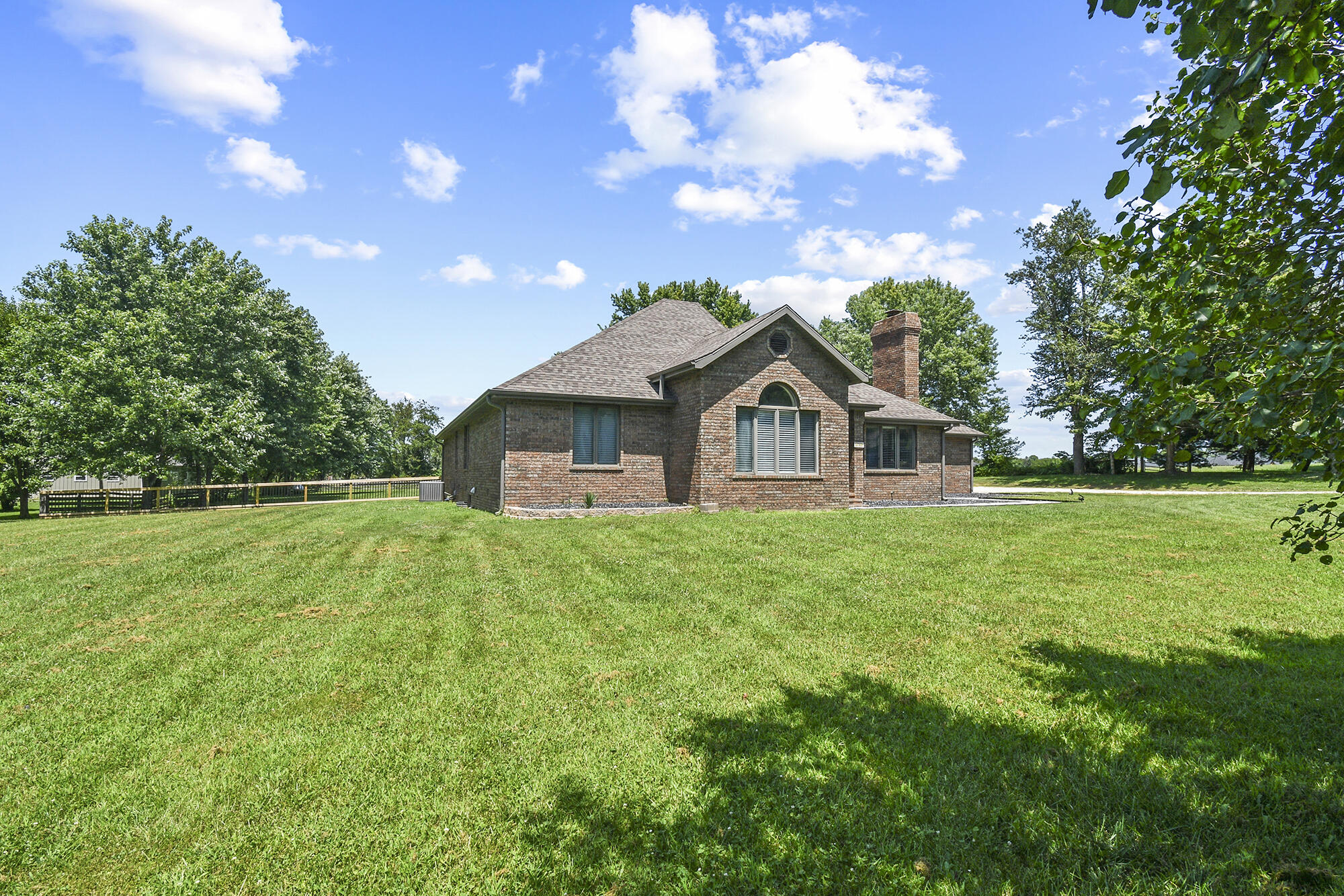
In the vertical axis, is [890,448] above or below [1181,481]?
above

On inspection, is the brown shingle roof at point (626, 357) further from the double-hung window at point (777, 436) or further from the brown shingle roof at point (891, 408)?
the brown shingle roof at point (891, 408)

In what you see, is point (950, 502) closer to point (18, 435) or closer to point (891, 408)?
point (891, 408)

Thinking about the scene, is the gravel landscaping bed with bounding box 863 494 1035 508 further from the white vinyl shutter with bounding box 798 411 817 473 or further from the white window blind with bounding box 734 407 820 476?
the white window blind with bounding box 734 407 820 476

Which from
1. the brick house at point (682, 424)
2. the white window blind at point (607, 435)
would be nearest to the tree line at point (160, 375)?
the brick house at point (682, 424)

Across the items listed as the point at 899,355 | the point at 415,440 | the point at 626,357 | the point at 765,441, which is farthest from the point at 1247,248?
the point at 415,440

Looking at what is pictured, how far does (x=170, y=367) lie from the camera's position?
27594mm

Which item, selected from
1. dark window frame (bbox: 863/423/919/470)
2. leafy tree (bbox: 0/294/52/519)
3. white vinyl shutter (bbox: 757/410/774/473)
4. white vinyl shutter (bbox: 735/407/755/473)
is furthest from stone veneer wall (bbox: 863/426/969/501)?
leafy tree (bbox: 0/294/52/519)

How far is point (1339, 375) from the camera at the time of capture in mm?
2787

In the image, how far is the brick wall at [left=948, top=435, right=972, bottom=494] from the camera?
25.2 m

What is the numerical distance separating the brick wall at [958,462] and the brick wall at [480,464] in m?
17.8

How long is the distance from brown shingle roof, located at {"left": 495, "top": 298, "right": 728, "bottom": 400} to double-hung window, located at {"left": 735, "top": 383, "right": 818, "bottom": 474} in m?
2.85

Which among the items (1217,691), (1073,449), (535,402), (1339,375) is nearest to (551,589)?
(1217,691)

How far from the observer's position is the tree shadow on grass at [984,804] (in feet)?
8.64

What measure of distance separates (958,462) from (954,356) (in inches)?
1001
